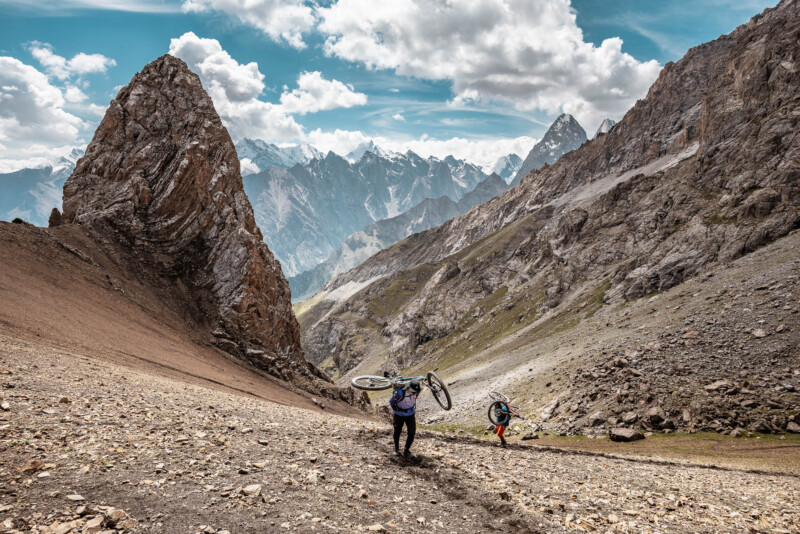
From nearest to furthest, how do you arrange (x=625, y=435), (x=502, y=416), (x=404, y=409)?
1. (x=404, y=409)
2. (x=502, y=416)
3. (x=625, y=435)

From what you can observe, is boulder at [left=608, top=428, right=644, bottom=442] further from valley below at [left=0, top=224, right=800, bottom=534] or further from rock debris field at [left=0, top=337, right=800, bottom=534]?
rock debris field at [left=0, top=337, right=800, bottom=534]

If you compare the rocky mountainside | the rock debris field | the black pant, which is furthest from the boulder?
the black pant

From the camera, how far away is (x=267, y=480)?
39.6 feet

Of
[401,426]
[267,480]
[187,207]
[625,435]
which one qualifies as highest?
[187,207]

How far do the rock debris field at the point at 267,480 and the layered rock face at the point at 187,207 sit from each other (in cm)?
3243

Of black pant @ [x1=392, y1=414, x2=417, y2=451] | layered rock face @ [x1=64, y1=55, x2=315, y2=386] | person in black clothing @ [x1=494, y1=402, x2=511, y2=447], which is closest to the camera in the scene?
black pant @ [x1=392, y1=414, x2=417, y2=451]

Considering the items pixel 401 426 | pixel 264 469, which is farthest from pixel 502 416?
pixel 264 469

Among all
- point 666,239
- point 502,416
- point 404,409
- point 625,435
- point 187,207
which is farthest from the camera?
point 666,239

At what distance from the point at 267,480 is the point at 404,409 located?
264 inches

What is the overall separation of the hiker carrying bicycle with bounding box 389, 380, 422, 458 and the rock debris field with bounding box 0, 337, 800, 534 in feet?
2.93

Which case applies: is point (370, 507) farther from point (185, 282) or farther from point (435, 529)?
point (185, 282)

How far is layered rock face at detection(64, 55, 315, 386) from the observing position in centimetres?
5291

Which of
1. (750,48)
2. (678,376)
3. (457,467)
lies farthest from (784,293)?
(750,48)

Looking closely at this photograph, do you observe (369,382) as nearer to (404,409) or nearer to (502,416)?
(404,409)
